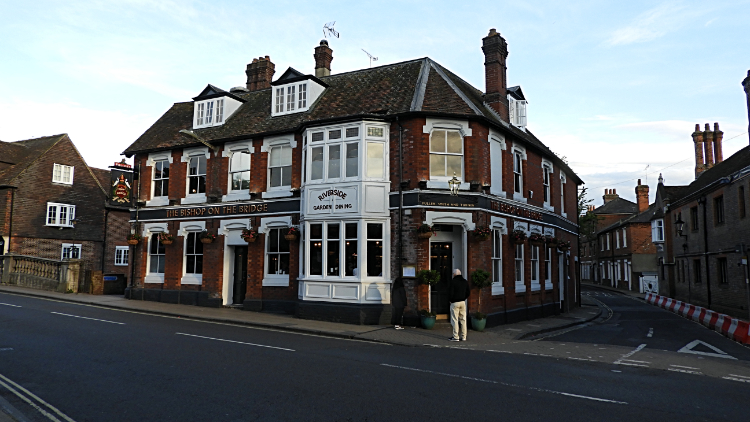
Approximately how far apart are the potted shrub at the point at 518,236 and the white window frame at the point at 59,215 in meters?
31.7

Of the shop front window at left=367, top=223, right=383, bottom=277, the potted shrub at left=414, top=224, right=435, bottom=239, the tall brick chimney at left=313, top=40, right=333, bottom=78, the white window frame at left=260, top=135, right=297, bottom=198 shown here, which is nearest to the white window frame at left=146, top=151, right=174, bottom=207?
the white window frame at left=260, top=135, right=297, bottom=198

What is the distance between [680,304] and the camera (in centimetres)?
2527

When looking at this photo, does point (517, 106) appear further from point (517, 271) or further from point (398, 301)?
point (398, 301)

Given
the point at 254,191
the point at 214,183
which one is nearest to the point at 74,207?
the point at 214,183

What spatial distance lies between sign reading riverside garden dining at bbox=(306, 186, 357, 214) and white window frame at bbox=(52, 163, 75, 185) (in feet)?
89.8

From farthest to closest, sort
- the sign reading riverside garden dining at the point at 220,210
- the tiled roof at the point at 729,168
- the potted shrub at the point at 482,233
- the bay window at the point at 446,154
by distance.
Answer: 1. the tiled roof at the point at 729,168
2. the sign reading riverside garden dining at the point at 220,210
3. the bay window at the point at 446,154
4. the potted shrub at the point at 482,233

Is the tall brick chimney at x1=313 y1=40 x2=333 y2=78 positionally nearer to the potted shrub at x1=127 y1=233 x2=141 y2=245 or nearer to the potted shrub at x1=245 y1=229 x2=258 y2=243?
the potted shrub at x1=245 y1=229 x2=258 y2=243

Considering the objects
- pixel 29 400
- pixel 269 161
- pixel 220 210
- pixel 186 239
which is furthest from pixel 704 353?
pixel 186 239

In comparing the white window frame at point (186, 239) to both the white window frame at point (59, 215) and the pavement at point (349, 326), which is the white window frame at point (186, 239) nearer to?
the pavement at point (349, 326)

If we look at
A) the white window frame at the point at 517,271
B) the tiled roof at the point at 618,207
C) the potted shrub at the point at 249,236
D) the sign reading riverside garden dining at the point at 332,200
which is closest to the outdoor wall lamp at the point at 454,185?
the sign reading riverside garden dining at the point at 332,200

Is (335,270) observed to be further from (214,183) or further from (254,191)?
(214,183)

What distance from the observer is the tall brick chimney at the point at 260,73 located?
84.2 feet

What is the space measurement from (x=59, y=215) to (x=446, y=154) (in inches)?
1204

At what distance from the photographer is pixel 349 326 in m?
15.5
